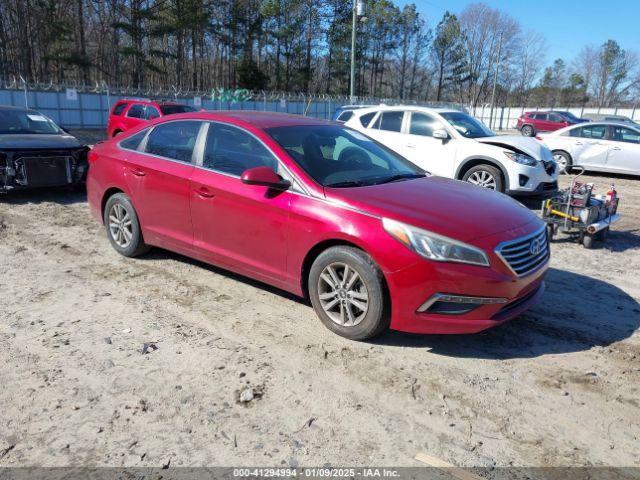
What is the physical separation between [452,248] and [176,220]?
276cm

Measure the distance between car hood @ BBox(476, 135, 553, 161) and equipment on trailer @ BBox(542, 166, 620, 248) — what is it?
7.11ft

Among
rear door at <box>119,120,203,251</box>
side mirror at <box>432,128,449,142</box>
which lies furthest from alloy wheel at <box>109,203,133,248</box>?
side mirror at <box>432,128,449,142</box>

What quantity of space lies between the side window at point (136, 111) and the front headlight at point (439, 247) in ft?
47.8

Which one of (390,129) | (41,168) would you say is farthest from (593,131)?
(41,168)

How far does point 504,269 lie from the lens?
359cm

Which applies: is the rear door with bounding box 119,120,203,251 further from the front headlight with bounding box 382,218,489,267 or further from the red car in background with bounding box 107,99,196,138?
the red car in background with bounding box 107,99,196,138

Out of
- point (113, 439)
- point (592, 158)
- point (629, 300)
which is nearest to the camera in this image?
point (113, 439)

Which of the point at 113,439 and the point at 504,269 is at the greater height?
the point at 504,269

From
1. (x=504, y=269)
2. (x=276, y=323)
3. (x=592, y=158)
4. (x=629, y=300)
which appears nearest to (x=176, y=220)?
(x=276, y=323)

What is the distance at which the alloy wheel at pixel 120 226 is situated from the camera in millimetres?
5617

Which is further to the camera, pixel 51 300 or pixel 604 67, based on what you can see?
pixel 604 67

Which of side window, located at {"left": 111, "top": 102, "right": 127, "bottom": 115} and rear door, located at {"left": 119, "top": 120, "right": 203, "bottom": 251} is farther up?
side window, located at {"left": 111, "top": 102, "right": 127, "bottom": 115}

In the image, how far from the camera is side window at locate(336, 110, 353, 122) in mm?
11188

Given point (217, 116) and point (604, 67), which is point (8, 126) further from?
point (604, 67)
